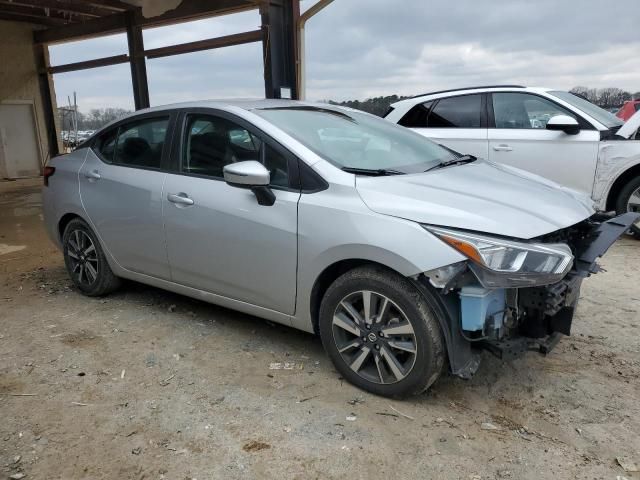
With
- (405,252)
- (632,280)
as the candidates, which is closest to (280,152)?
(405,252)

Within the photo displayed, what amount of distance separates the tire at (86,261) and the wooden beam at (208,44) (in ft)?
17.7

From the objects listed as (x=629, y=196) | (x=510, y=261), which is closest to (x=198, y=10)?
(x=629, y=196)

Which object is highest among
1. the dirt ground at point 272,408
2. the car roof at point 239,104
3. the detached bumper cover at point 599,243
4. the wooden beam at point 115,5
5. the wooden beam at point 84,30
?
the wooden beam at point 115,5

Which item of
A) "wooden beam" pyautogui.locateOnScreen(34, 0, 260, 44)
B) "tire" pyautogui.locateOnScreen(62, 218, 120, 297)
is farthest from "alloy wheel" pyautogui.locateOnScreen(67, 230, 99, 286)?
"wooden beam" pyautogui.locateOnScreen(34, 0, 260, 44)

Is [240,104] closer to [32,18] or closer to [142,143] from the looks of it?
[142,143]

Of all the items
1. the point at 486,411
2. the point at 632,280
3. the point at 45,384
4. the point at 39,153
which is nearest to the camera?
the point at 486,411

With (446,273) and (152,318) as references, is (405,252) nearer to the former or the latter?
(446,273)

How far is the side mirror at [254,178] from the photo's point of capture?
9.70 ft

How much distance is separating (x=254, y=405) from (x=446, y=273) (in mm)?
1228

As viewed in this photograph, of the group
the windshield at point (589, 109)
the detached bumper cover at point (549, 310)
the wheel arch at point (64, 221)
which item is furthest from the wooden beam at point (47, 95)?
the detached bumper cover at point (549, 310)

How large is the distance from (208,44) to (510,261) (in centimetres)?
861

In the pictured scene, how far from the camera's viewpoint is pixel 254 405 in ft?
9.27

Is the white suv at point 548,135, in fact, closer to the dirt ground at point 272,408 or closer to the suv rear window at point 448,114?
the suv rear window at point 448,114

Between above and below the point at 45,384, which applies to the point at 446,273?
above
